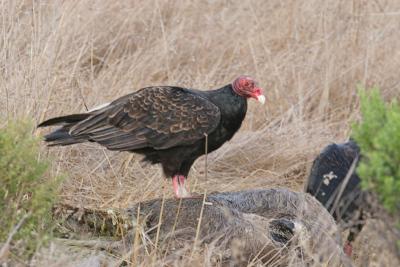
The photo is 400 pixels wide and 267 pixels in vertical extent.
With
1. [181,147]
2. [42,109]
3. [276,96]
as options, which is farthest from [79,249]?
[276,96]

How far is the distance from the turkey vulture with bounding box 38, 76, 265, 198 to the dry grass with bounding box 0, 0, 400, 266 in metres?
0.36

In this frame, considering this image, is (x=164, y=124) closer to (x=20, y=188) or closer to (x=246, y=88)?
(x=246, y=88)

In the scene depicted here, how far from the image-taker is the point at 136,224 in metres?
4.38

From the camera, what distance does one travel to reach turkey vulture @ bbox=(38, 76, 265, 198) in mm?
5121

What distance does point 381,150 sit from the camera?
3137 mm

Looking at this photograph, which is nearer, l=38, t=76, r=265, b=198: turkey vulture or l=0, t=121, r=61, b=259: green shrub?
Answer: l=0, t=121, r=61, b=259: green shrub

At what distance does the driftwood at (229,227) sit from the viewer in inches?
171

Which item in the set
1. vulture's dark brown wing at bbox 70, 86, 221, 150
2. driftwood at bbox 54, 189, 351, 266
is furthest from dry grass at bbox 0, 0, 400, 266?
driftwood at bbox 54, 189, 351, 266

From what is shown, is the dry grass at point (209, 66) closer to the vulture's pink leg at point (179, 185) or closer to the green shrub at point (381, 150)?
the vulture's pink leg at point (179, 185)

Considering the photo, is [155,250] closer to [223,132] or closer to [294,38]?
[223,132]

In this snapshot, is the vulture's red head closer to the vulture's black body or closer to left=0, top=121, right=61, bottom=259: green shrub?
the vulture's black body

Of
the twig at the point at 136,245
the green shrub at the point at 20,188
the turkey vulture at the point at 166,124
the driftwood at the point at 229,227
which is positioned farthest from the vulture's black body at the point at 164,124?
the green shrub at the point at 20,188

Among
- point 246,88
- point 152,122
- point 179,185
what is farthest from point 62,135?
point 246,88

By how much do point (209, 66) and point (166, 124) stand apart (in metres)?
2.77
